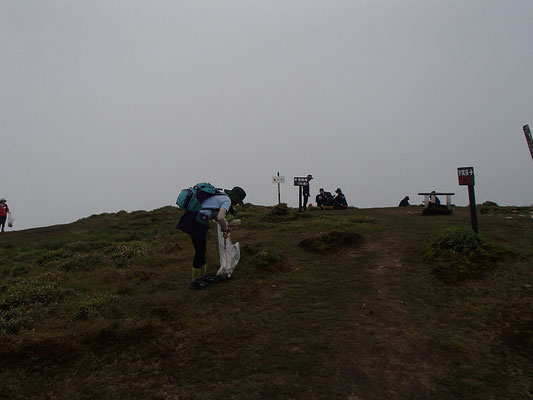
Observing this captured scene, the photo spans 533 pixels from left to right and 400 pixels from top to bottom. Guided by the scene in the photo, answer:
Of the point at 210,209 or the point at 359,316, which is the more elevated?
the point at 210,209

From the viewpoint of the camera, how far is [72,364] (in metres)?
5.00

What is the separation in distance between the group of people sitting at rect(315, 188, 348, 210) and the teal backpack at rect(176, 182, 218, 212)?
13964mm

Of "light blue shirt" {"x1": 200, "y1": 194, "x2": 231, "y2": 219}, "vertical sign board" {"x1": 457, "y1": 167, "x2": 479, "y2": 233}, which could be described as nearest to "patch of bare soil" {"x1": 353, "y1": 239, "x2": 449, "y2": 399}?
"light blue shirt" {"x1": 200, "y1": 194, "x2": 231, "y2": 219}

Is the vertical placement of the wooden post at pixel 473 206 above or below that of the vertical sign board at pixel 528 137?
below

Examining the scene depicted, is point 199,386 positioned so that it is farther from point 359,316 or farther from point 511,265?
point 511,265

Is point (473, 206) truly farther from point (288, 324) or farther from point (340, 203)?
point (340, 203)

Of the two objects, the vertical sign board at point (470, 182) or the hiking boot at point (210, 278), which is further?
the vertical sign board at point (470, 182)

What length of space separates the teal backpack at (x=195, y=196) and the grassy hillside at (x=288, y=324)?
182 centimetres

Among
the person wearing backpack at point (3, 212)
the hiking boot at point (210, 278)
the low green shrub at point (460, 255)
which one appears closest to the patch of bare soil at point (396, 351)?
the low green shrub at point (460, 255)

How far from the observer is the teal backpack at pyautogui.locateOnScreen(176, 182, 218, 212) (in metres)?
7.81

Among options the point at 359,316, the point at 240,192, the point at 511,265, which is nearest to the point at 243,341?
the point at 359,316

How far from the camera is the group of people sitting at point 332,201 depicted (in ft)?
70.1

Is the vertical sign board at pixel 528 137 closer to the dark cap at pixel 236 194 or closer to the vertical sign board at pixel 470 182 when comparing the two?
the vertical sign board at pixel 470 182

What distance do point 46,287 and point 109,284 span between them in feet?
4.26
